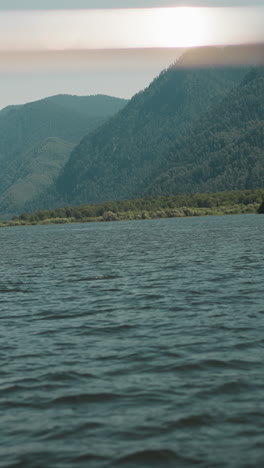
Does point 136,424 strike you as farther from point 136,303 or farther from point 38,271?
point 38,271

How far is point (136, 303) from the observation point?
119 ft

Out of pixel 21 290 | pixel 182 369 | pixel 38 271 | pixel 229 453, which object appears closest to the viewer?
pixel 229 453

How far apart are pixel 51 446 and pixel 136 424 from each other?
233 cm

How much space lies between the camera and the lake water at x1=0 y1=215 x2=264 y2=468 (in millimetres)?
15062

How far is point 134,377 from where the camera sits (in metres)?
20.6

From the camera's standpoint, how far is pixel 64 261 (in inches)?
2810

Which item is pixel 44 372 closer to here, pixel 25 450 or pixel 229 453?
pixel 25 450

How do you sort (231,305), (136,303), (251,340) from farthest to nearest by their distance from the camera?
(136,303) < (231,305) < (251,340)

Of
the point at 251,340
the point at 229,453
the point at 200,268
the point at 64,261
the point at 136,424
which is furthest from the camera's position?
the point at 64,261

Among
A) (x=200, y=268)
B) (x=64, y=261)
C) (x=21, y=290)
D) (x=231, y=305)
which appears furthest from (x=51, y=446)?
(x=64, y=261)

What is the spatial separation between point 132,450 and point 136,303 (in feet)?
70.1

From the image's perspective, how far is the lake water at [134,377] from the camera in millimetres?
15062

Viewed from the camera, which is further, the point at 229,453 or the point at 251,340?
the point at 251,340

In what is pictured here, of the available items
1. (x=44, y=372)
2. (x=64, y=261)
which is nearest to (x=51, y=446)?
(x=44, y=372)
